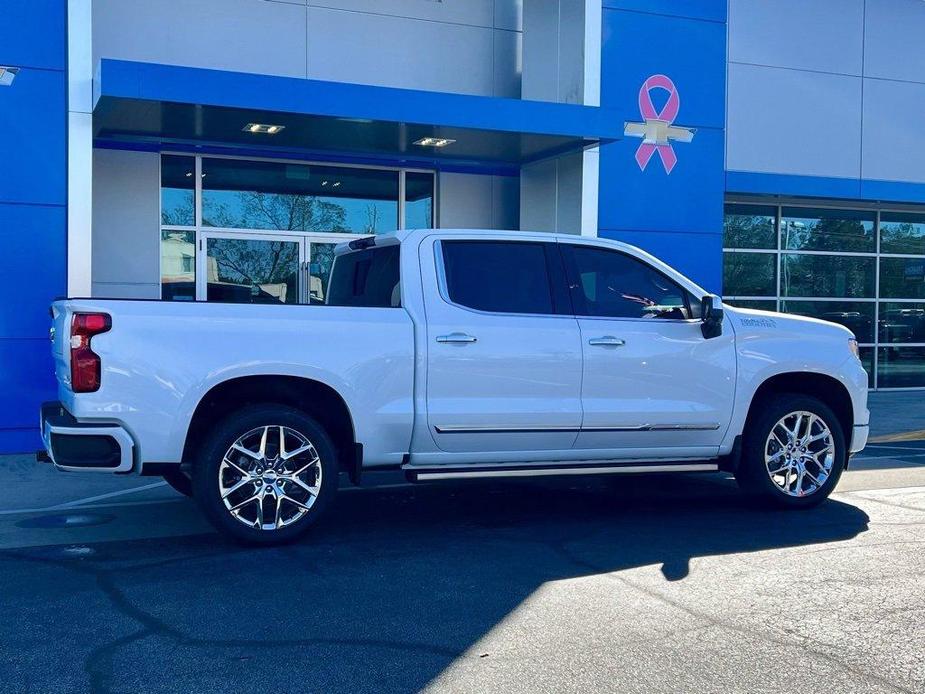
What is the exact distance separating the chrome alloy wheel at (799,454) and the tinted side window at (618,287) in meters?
1.19

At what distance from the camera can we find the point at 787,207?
1803 cm

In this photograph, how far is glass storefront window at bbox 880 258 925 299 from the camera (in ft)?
61.9

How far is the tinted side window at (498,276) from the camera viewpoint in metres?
7.29

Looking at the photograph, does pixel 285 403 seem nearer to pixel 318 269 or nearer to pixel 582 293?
pixel 582 293

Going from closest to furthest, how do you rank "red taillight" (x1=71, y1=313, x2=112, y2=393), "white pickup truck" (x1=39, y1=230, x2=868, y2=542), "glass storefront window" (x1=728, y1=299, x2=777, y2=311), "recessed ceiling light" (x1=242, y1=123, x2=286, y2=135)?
"red taillight" (x1=71, y1=313, x2=112, y2=393)
"white pickup truck" (x1=39, y1=230, x2=868, y2=542)
"recessed ceiling light" (x1=242, y1=123, x2=286, y2=135)
"glass storefront window" (x1=728, y1=299, x2=777, y2=311)

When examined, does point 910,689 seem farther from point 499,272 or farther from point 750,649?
point 499,272

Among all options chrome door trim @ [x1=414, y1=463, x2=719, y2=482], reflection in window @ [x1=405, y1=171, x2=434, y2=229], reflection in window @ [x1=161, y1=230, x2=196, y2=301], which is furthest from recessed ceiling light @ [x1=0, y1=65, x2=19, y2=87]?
chrome door trim @ [x1=414, y1=463, x2=719, y2=482]

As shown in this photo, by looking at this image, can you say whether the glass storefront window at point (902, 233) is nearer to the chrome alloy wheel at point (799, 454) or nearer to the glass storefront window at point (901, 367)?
the glass storefront window at point (901, 367)

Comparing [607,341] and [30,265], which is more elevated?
[30,265]

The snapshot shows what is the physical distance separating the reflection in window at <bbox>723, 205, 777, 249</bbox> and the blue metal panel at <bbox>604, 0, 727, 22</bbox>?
3969mm

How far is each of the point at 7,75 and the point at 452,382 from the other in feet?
21.7

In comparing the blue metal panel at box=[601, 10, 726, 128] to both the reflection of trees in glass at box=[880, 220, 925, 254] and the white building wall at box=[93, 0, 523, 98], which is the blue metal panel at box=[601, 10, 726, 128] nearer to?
the white building wall at box=[93, 0, 523, 98]

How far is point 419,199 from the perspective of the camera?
14.7m

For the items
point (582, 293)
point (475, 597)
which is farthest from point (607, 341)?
point (475, 597)
